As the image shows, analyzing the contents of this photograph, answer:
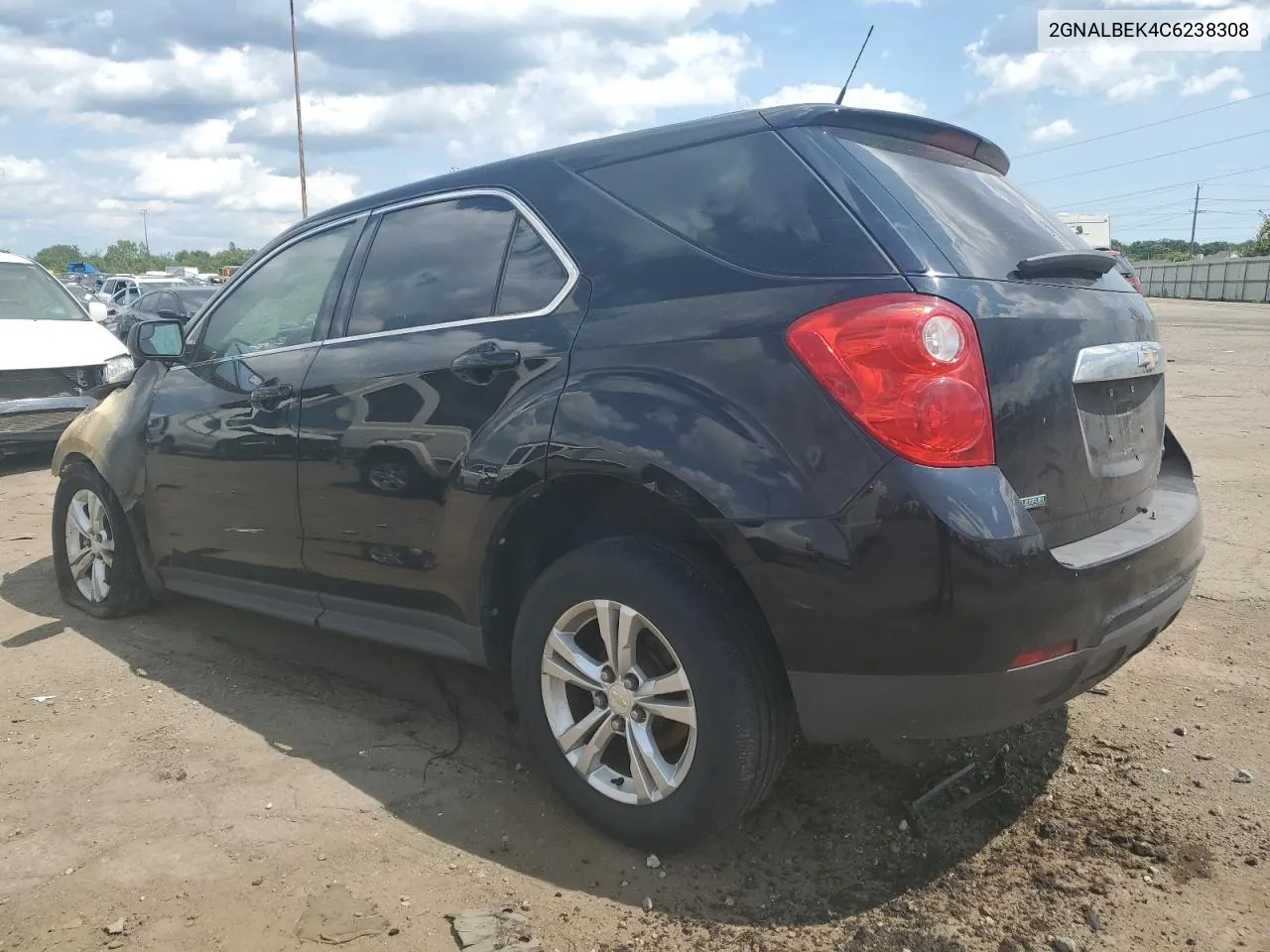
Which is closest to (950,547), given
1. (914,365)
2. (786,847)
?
(914,365)

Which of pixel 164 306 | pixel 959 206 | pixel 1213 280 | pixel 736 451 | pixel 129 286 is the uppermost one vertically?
pixel 129 286

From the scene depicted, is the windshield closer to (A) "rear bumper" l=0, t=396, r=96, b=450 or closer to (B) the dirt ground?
(A) "rear bumper" l=0, t=396, r=96, b=450

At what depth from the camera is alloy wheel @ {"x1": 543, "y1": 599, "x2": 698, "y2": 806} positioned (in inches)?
101

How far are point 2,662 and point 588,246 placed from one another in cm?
322

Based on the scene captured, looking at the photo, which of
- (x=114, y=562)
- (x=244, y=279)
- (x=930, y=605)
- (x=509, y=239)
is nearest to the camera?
(x=930, y=605)

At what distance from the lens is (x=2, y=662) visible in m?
4.26

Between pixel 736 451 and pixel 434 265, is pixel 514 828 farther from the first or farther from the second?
pixel 434 265

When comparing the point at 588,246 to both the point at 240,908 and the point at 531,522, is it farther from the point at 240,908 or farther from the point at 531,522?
the point at 240,908

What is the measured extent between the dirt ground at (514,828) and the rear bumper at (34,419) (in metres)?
5.14

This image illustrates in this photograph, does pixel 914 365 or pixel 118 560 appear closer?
pixel 914 365

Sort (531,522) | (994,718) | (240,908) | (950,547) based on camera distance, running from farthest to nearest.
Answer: (531,522) → (240,908) → (994,718) → (950,547)

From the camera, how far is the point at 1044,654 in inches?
88.7

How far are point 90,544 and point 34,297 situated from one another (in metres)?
6.38

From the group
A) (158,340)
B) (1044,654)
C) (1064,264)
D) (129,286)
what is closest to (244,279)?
(158,340)
